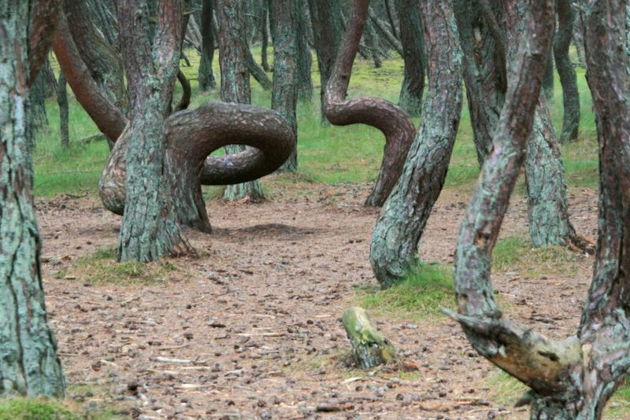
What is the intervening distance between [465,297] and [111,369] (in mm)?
2963

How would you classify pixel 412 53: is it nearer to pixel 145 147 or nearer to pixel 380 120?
pixel 380 120

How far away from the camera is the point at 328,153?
2056 cm

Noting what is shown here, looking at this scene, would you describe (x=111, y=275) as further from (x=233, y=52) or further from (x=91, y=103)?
(x=233, y=52)

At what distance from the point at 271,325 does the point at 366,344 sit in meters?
1.46

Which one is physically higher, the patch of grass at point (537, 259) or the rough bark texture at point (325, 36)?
the rough bark texture at point (325, 36)

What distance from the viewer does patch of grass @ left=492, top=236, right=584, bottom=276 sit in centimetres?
952

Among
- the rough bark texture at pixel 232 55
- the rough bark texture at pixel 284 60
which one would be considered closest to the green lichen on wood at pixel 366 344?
the rough bark texture at pixel 232 55

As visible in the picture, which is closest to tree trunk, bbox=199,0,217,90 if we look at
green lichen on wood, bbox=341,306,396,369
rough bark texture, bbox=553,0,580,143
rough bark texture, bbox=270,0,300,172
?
rough bark texture, bbox=270,0,300,172

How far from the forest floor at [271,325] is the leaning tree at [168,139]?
0.45 metres

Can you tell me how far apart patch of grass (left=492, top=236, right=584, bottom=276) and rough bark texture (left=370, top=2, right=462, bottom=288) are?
5.37ft

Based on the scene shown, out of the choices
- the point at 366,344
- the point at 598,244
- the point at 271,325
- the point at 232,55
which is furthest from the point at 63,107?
the point at 598,244

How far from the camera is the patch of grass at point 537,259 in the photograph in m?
9.52

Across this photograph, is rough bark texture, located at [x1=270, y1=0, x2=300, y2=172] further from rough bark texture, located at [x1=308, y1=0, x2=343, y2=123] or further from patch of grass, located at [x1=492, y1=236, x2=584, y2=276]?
patch of grass, located at [x1=492, y1=236, x2=584, y2=276]

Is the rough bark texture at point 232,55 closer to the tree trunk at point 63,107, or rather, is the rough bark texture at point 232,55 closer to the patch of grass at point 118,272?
the patch of grass at point 118,272
